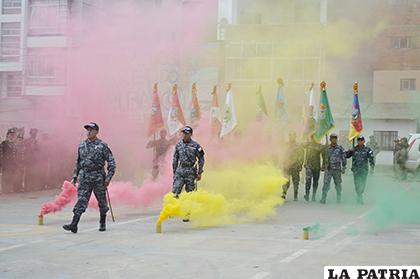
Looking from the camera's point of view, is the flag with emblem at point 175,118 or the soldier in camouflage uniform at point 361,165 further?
the flag with emblem at point 175,118

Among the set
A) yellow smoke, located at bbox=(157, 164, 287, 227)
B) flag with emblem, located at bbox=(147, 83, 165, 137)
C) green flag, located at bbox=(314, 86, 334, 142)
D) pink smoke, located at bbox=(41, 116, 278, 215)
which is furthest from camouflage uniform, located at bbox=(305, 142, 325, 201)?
flag with emblem, located at bbox=(147, 83, 165, 137)

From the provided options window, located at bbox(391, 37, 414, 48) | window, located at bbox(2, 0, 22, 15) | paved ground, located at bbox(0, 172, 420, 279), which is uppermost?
window, located at bbox(2, 0, 22, 15)

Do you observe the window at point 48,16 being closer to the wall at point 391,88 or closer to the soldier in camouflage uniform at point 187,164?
the soldier in camouflage uniform at point 187,164

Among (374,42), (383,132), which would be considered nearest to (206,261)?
(374,42)

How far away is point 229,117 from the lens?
1502 cm

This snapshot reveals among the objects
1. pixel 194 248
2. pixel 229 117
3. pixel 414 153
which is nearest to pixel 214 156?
pixel 229 117

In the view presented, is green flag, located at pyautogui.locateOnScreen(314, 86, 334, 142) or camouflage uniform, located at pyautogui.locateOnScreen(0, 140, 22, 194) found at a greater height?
green flag, located at pyautogui.locateOnScreen(314, 86, 334, 142)

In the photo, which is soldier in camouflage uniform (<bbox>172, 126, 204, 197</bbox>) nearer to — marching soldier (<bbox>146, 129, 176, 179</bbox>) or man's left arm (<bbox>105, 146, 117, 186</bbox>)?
man's left arm (<bbox>105, 146, 117, 186</bbox>)

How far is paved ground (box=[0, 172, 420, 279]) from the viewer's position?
686 cm

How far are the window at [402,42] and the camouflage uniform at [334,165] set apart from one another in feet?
9.10

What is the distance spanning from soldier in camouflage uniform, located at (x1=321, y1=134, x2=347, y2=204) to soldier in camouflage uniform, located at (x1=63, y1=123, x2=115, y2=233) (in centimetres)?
575

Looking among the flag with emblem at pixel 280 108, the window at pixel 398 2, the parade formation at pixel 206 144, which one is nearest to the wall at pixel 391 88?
the parade formation at pixel 206 144

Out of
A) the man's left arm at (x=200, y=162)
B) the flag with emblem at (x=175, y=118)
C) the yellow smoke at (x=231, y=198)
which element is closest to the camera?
the yellow smoke at (x=231, y=198)

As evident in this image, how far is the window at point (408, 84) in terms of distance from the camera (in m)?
20.4
